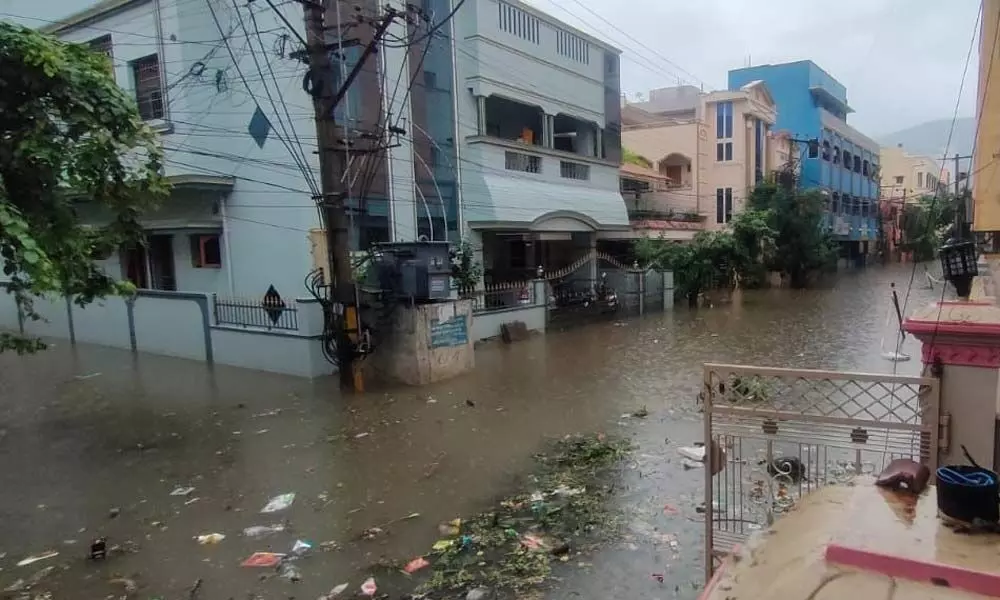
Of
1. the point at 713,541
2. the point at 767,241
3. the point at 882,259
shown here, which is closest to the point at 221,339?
the point at 713,541

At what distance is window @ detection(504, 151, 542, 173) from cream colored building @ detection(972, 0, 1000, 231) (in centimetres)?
1029

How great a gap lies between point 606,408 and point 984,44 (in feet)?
26.0

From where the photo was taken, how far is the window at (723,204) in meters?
28.3

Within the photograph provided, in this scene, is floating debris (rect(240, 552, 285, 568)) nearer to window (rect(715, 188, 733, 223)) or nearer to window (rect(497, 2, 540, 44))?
window (rect(497, 2, 540, 44))

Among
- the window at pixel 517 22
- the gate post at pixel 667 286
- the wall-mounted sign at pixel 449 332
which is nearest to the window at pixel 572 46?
the window at pixel 517 22

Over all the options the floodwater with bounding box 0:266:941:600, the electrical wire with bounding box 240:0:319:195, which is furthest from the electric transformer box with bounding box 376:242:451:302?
the electrical wire with bounding box 240:0:319:195

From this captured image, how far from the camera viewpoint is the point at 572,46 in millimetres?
19500

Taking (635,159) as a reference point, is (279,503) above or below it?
below

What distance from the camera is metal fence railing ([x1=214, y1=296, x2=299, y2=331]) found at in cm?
1146

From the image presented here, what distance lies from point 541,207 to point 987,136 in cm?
1039

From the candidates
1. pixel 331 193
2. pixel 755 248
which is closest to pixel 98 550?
pixel 331 193

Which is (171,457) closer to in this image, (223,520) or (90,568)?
(223,520)

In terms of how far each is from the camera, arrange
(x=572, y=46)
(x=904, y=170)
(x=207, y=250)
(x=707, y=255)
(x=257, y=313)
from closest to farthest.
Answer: (x=257, y=313)
(x=207, y=250)
(x=572, y=46)
(x=707, y=255)
(x=904, y=170)

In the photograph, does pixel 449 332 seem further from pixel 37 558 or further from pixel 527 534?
pixel 37 558
